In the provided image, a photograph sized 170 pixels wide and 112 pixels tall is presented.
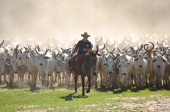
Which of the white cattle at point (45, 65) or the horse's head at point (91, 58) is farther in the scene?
the white cattle at point (45, 65)

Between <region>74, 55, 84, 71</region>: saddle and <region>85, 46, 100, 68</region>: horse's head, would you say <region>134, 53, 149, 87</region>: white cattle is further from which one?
<region>74, 55, 84, 71</region>: saddle

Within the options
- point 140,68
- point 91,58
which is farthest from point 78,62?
point 140,68

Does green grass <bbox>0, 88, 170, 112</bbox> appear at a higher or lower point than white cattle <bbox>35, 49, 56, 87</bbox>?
lower

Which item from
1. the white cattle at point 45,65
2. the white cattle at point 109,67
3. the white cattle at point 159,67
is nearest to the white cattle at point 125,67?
the white cattle at point 109,67

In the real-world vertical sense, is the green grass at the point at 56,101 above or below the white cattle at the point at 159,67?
below

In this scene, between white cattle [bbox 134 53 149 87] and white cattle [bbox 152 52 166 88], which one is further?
white cattle [bbox 134 53 149 87]

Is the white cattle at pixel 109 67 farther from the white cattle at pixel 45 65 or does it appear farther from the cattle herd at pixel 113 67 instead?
the white cattle at pixel 45 65

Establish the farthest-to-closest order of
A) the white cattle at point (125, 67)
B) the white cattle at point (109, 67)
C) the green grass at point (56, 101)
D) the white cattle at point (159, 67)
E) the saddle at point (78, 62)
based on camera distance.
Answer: the white cattle at point (109, 67)
the white cattle at point (159, 67)
the white cattle at point (125, 67)
the saddle at point (78, 62)
the green grass at point (56, 101)

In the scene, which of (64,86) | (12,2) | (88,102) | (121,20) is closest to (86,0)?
(121,20)

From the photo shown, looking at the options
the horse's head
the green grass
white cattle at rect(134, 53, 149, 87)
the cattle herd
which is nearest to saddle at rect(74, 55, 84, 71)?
the horse's head

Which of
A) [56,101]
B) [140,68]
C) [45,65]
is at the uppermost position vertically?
[45,65]

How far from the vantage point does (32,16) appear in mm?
108938

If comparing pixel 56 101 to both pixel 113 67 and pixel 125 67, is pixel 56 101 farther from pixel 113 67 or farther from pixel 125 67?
pixel 113 67

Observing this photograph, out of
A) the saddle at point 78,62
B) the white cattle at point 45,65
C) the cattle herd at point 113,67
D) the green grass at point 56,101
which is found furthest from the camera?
the white cattle at point 45,65
